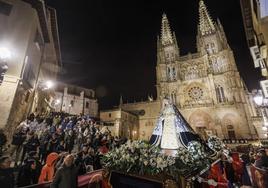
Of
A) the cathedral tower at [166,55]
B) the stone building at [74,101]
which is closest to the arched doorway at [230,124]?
the cathedral tower at [166,55]

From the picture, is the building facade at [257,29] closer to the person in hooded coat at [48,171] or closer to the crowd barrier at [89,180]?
the crowd barrier at [89,180]

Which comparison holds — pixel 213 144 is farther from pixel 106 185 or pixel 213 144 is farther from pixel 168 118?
pixel 106 185

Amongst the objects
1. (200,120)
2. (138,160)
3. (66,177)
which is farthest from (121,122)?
(66,177)

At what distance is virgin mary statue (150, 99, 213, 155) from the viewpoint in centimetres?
604

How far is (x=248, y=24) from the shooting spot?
11766 millimetres

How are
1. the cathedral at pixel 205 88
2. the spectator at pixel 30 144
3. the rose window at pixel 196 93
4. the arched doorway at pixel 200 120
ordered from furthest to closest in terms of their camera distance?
1. the rose window at pixel 196 93
2. the arched doorway at pixel 200 120
3. the cathedral at pixel 205 88
4. the spectator at pixel 30 144

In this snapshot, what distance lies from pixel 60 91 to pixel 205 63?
1420 inches

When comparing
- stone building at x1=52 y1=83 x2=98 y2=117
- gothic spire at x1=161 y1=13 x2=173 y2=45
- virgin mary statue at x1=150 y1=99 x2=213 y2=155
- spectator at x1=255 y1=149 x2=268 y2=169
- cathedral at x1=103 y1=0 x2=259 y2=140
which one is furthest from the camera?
gothic spire at x1=161 y1=13 x2=173 y2=45

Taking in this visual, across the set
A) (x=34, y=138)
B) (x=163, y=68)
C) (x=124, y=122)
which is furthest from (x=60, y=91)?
(x=34, y=138)

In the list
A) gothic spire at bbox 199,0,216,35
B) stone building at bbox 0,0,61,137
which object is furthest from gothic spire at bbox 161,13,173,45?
stone building at bbox 0,0,61,137

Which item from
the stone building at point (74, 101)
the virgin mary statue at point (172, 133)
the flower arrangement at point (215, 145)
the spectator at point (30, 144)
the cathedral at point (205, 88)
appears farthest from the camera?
the stone building at point (74, 101)

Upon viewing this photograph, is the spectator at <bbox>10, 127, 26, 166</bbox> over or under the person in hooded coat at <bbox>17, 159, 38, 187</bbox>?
over

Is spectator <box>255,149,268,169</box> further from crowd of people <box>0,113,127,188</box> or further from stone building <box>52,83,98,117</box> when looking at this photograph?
stone building <box>52,83,98,117</box>

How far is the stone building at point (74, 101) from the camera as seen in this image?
1437 inches
